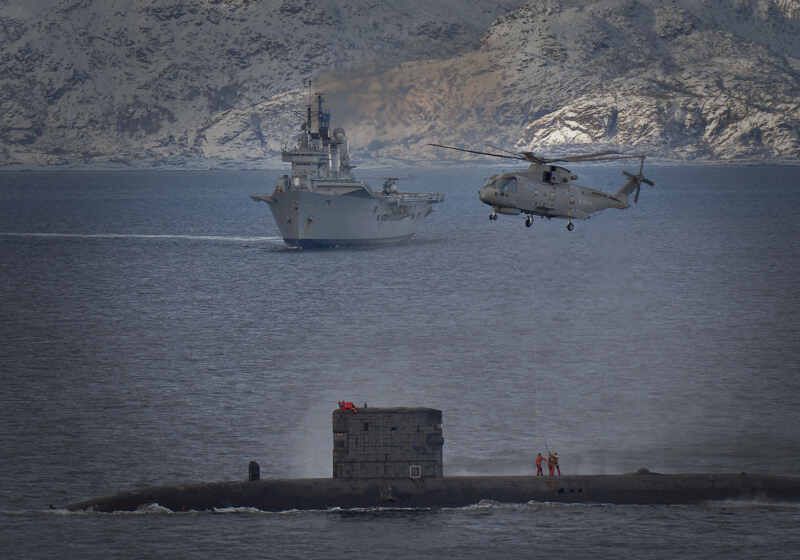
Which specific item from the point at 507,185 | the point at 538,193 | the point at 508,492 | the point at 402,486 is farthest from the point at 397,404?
the point at 402,486

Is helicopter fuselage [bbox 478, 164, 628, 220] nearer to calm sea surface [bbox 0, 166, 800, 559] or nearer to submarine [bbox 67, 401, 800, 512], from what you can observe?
calm sea surface [bbox 0, 166, 800, 559]

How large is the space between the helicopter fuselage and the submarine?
24.3 metres

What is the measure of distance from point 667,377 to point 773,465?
33.7 metres

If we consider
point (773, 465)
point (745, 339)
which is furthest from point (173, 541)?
point (745, 339)

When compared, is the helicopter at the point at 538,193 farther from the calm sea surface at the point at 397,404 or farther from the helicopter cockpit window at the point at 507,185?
the calm sea surface at the point at 397,404

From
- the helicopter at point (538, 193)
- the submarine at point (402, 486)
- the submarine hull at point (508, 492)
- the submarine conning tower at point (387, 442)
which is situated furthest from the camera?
the helicopter at point (538, 193)

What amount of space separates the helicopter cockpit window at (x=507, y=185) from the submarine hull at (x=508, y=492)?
1005 inches

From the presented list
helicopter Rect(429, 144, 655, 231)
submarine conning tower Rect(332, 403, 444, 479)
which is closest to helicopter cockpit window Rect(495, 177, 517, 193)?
helicopter Rect(429, 144, 655, 231)

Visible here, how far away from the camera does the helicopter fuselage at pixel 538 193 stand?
11156 cm

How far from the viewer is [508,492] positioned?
93.8 metres

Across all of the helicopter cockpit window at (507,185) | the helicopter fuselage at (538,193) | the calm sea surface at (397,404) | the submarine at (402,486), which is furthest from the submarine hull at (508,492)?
the helicopter cockpit window at (507,185)

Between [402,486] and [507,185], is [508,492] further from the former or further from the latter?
[507,185]

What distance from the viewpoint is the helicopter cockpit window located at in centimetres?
11162

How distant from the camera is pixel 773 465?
105 metres
